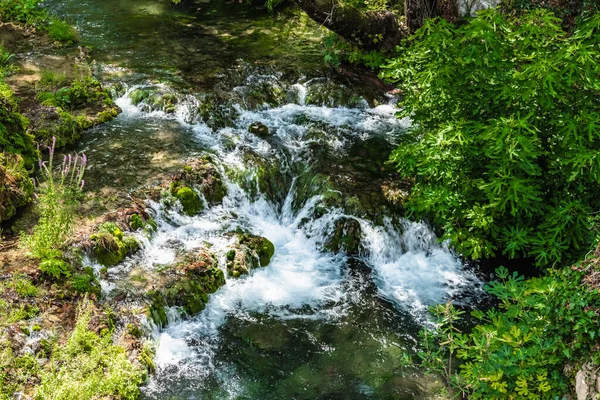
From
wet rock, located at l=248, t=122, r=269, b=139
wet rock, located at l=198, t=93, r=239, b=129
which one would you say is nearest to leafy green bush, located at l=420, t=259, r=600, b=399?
wet rock, located at l=248, t=122, r=269, b=139

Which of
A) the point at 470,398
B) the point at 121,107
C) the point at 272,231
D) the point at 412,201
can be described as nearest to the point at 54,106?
the point at 121,107

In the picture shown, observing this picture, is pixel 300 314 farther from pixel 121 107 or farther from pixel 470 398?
pixel 121 107

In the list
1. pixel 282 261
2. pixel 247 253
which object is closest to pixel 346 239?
pixel 282 261

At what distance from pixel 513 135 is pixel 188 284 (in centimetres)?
488

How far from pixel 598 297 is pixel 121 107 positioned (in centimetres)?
1016

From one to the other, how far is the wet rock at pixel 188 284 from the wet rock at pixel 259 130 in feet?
11.7

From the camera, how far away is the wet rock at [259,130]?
11.0 metres

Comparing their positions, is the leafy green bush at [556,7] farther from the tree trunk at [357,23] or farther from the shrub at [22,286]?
the shrub at [22,286]

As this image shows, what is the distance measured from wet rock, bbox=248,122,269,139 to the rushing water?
4.8 inches

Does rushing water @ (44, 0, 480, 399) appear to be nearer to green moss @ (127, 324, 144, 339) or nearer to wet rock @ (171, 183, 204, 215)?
wet rock @ (171, 183, 204, 215)

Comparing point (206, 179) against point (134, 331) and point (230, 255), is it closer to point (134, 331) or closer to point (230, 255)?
point (230, 255)

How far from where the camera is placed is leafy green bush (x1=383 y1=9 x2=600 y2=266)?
6699mm

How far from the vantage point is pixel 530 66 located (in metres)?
6.73

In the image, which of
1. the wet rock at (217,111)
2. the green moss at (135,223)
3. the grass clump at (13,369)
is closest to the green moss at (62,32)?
the wet rock at (217,111)
